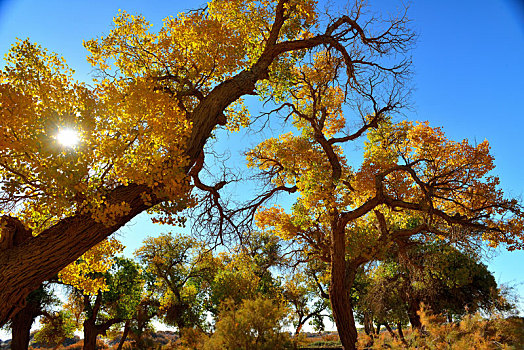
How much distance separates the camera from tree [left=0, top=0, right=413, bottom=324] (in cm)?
448

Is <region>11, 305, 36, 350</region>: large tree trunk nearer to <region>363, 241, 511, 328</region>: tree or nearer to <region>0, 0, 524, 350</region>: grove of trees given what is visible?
<region>0, 0, 524, 350</region>: grove of trees

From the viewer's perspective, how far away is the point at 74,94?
18.7ft

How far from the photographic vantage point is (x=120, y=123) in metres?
5.57

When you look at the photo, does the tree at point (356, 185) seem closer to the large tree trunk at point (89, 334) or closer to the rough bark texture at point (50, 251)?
the rough bark texture at point (50, 251)

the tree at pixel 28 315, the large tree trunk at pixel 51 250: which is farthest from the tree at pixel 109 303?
the large tree trunk at pixel 51 250

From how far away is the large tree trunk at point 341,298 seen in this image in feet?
26.0

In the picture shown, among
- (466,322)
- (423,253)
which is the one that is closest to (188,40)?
(466,322)

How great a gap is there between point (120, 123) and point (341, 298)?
664 cm

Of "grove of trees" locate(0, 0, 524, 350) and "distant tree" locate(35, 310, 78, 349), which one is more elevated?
"grove of trees" locate(0, 0, 524, 350)

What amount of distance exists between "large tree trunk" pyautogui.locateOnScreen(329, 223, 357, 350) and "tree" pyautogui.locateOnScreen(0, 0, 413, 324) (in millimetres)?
3495

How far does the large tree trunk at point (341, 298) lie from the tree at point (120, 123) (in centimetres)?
349

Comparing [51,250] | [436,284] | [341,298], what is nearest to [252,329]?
[341,298]

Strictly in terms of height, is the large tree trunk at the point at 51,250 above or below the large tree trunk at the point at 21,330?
above

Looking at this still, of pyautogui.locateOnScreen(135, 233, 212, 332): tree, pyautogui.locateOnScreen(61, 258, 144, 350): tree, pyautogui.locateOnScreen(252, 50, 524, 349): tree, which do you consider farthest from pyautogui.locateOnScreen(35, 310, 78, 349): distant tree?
pyautogui.locateOnScreen(252, 50, 524, 349): tree
